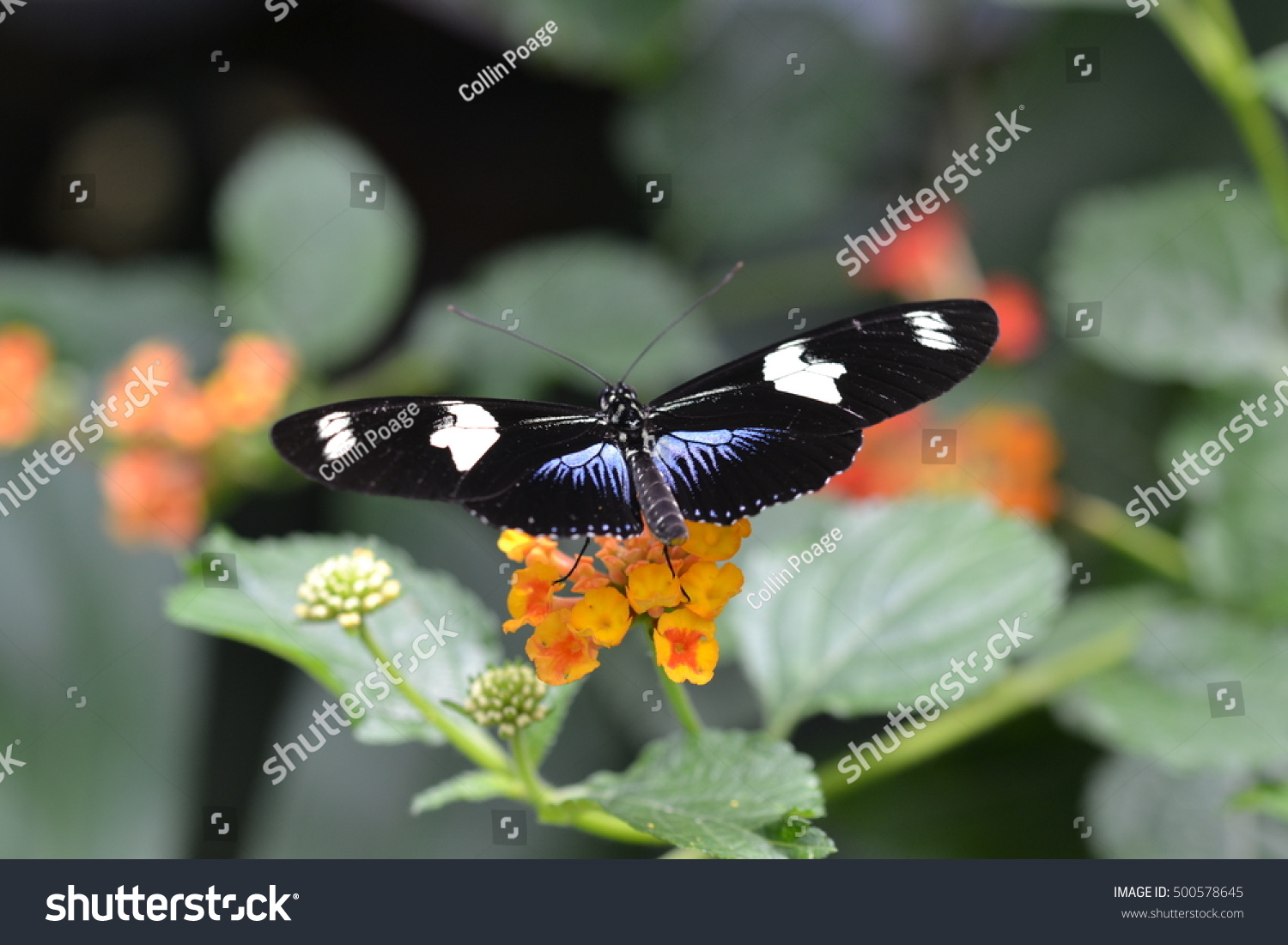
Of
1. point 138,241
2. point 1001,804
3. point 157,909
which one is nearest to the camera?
point 157,909

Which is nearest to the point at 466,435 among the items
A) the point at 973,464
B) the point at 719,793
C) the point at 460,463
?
the point at 460,463

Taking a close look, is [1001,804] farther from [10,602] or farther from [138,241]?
[138,241]

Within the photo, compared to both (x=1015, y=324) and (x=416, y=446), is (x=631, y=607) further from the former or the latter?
(x=1015, y=324)

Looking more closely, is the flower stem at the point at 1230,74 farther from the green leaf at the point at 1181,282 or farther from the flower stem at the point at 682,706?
the flower stem at the point at 682,706

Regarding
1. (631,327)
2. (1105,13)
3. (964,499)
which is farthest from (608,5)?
(964,499)

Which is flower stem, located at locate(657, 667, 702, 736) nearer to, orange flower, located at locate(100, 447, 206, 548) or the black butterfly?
the black butterfly

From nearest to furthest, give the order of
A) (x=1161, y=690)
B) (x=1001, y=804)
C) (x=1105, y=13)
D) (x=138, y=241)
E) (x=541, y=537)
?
(x=541, y=537), (x=1161, y=690), (x=1001, y=804), (x=1105, y=13), (x=138, y=241)

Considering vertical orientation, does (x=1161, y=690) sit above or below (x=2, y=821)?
below
